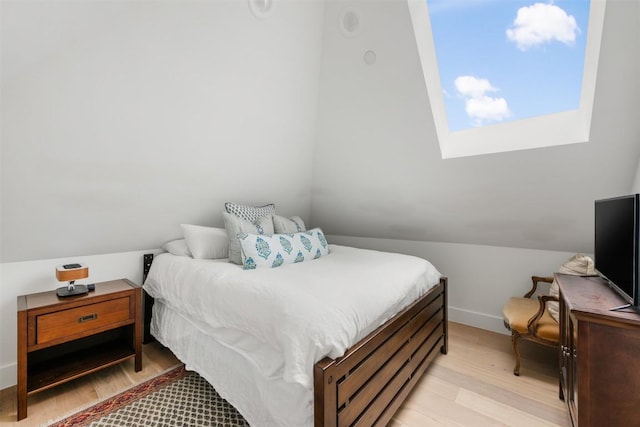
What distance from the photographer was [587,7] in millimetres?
1726

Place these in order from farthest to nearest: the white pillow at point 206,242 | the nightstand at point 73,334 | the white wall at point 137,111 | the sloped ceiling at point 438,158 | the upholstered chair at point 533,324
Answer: the white pillow at point 206,242
the upholstered chair at point 533,324
the sloped ceiling at point 438,158
the nightstand at point 73,334
the white wall at point 137,111

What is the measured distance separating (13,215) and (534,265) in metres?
3.94

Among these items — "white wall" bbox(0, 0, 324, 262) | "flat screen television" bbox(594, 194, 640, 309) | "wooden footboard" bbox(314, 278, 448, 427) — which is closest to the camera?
"wooden footboard" bbox(314, 278, 448, 427)

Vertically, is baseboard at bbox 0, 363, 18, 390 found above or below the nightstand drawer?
below

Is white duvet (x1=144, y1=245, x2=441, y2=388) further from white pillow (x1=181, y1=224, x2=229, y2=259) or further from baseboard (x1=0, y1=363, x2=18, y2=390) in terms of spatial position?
baseboard (x1=0, y1=363, x2=18, y2=390)

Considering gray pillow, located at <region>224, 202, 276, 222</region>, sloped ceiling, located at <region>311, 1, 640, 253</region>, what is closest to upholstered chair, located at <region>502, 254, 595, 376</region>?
sloped ceiling, located at <region>311, 1, 640, 253</region>

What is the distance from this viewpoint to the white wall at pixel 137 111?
60.2 inches

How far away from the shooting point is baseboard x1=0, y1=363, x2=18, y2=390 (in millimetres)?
1903

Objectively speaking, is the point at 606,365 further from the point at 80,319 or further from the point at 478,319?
the point at 80,319

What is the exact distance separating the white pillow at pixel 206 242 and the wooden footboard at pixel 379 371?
147cm

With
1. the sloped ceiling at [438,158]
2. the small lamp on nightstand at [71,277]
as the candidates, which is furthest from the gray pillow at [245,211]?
the small lamp on nightstand at [71,277]

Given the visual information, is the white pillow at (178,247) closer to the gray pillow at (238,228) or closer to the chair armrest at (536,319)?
the gray pillow at (238,228)

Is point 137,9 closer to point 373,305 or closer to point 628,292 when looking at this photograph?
point 373,305

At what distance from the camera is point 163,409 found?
1727 millimetres
